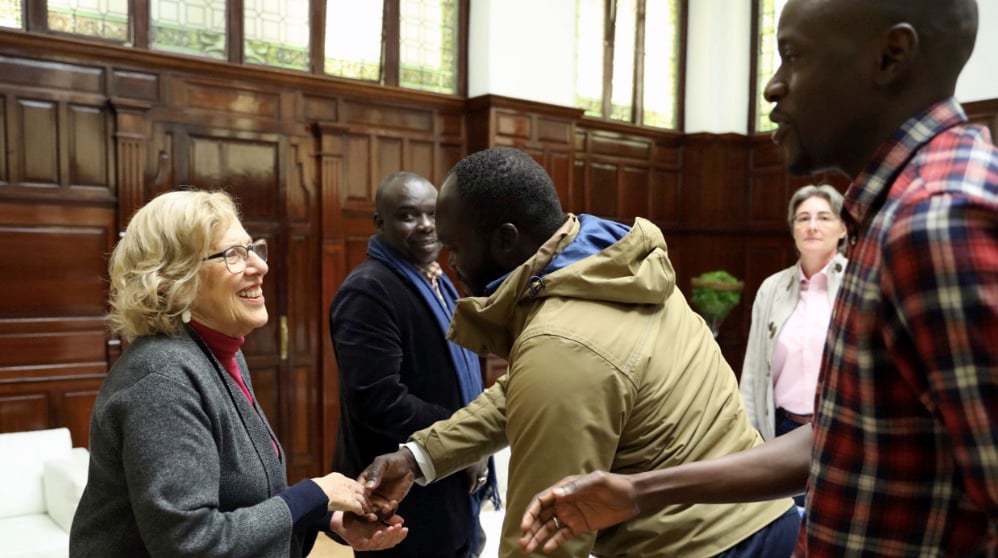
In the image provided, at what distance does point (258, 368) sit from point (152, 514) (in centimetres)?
348

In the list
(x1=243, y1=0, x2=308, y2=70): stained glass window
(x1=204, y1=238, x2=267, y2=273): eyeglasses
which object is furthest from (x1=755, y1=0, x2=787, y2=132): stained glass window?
(x1=204, y1=238, x2=267, y2=273): eyeglasses

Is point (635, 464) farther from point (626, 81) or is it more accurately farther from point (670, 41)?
point (670, 41)

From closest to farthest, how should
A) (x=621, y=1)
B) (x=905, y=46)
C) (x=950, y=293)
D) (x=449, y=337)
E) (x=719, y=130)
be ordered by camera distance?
(x=950, y=293) < (x=905, y=46) < (x=449, y=337) < (x=621, y=1) < (x=719, y=130)

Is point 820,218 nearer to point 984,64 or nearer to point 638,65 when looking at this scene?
point 984,64

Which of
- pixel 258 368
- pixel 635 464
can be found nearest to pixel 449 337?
pixel 635 464

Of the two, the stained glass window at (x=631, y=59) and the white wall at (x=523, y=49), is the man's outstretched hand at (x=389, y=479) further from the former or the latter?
the stained glass window at (x=631, y=59)

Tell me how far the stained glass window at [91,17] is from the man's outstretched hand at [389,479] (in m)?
3.58

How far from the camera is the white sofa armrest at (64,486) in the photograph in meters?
3.20

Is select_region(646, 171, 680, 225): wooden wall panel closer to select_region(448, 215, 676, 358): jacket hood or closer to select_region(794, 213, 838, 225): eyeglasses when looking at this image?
select_region(794, 213, 838, 225): eyeglasses

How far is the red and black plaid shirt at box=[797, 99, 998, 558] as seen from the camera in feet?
1.99

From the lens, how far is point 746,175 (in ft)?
22.5

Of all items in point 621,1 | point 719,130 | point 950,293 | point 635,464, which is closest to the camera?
point 950,293

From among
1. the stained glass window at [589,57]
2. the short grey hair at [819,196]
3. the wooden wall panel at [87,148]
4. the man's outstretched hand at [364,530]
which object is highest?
the stained glass window at [589,57]

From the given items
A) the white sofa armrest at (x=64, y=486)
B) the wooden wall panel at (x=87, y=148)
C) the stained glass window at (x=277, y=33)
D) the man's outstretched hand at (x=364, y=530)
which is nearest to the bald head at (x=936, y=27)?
the man's outstretched hand at (x=364, y=530)
